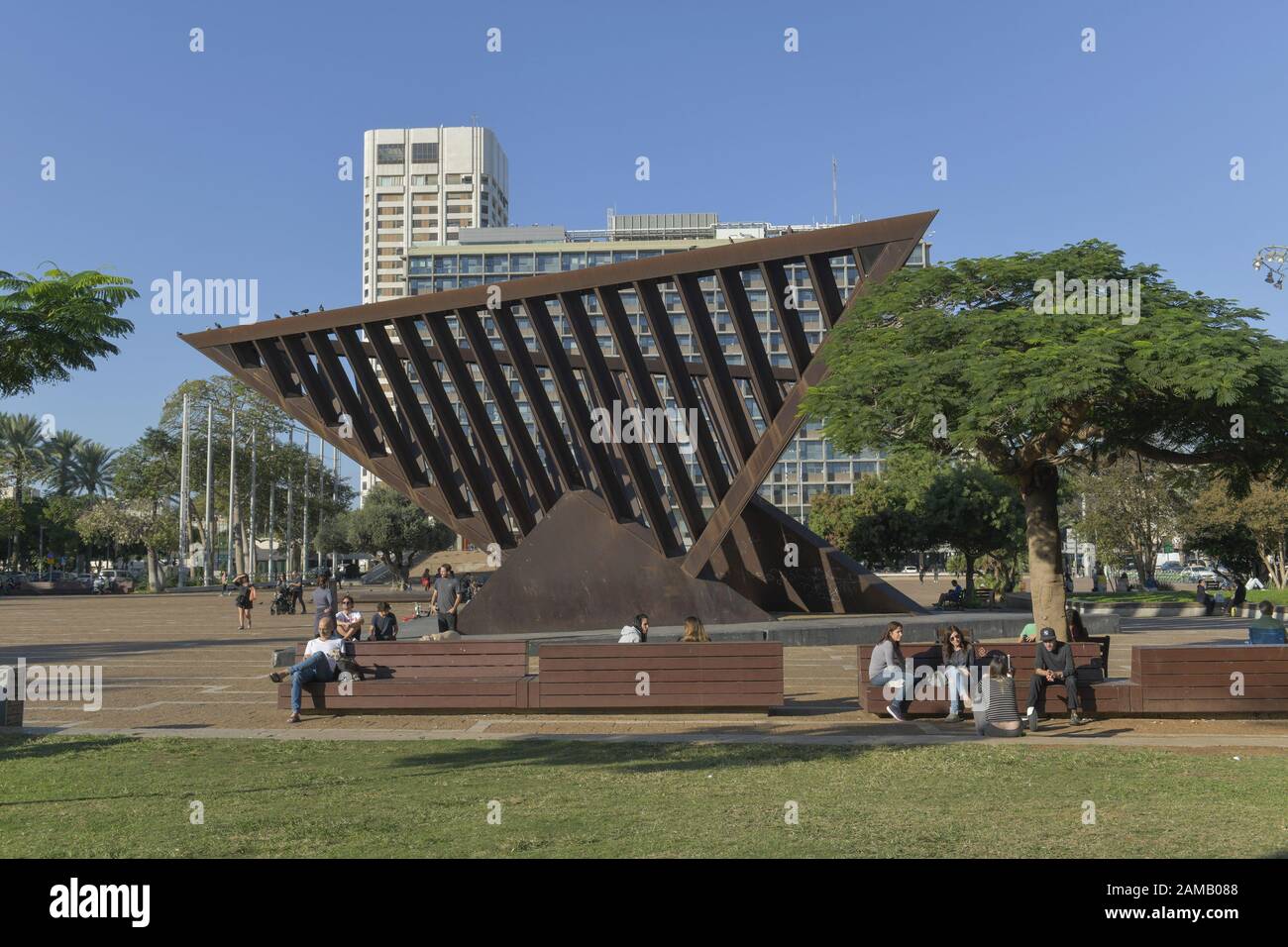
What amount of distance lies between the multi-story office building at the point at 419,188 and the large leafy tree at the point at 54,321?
149m

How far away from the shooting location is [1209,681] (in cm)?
1308

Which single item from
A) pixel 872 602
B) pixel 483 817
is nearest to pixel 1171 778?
pixel 483 817

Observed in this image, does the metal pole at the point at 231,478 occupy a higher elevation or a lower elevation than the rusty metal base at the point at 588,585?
higher

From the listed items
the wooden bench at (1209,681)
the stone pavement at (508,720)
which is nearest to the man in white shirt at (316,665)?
the stone pavement at (508,720)

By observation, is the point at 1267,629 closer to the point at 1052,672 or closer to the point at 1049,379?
the point at 1052,672

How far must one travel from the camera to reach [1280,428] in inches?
600

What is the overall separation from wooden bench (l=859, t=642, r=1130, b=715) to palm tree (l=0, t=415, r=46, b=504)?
8642 centimetres

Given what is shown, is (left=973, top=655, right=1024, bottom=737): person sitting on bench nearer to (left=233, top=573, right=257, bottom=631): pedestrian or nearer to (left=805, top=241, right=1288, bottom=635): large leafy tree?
(left=805, top=241, right=1288, bottom=635): large leafy tree

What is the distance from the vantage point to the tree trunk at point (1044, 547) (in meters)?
16.5

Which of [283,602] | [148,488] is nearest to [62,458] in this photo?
[148,488]

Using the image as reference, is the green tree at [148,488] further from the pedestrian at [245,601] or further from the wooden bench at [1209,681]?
the wooden bench at [1209,681]

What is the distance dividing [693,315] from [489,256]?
10083cm

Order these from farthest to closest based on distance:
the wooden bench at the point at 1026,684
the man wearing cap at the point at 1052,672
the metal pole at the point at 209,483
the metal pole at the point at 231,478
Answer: the metal pole at the point at 231,478 → the metal pole at the point at 209,483 → the wooden bench at the point at 1026,684 → the man wearing cap at the point at 1052,672

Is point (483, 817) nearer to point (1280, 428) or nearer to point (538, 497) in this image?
point (1280, 428)
